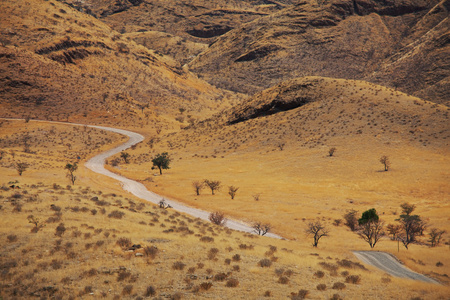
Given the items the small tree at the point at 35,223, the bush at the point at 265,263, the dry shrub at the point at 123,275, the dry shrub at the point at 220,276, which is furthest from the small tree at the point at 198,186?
the dry shrub at the point at 123,275

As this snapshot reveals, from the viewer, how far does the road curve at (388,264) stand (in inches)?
733

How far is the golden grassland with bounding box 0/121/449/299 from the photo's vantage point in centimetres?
1319

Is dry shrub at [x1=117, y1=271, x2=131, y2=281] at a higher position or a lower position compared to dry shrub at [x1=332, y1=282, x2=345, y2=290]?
lower

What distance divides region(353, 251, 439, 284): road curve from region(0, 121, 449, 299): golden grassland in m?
1.16

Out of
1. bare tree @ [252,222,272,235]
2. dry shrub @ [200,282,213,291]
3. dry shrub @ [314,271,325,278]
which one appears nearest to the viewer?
dry shrub @ [200,282,213,291]

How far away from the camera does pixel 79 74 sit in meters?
95.2

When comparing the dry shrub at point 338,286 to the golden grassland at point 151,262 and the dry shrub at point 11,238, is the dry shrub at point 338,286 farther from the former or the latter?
the dry shrub at point 11,238

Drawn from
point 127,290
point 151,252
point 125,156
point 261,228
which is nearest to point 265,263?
point 151,252

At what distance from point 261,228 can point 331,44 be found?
126 m

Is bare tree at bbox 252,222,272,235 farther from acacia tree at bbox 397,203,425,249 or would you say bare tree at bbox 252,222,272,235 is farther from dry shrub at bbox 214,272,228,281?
dry shrub at bbox 214,272,228,281

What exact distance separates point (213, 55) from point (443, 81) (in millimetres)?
102743

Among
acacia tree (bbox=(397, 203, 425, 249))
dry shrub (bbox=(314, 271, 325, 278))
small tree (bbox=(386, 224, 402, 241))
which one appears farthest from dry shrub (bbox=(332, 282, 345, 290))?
small tree (bbox=(386, 224, 402, 241))

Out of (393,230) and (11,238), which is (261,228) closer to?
(393,230)

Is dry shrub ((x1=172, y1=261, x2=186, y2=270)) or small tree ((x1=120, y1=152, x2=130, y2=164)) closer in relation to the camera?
A: dry shrub ((x1=172, y1=261, x2=186, y2=270))
